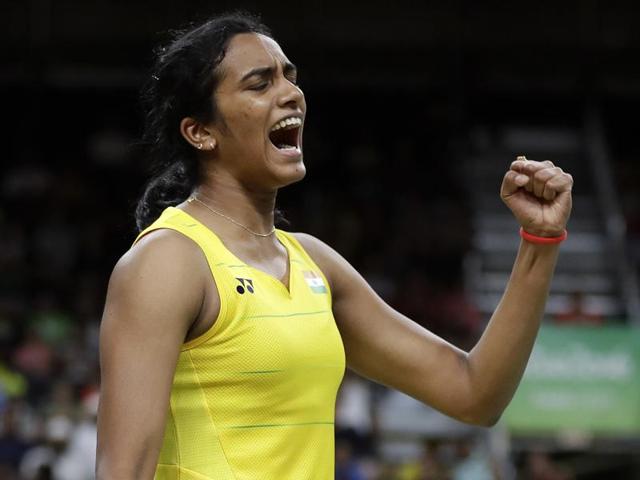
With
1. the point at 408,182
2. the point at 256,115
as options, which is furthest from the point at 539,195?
the point at 408,182

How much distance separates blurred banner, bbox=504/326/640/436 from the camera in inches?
363

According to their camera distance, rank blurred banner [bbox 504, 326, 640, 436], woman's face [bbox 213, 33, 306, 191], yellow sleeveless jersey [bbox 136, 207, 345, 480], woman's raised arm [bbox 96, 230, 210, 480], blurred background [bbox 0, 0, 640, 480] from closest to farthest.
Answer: woman's raised arm [bbox 96, 230, 210, 480], yellow sleeveless jersey [bbox 136, 207, 345, 480], woman's face [bbox 213, 33, 306, 191], blurred banner [bbox 504, 326, 640, 436], blurred background [bbox 0, 0, 640, 480]

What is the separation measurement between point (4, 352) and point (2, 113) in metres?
4.68

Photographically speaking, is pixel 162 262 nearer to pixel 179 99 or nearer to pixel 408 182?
pixel 179 99

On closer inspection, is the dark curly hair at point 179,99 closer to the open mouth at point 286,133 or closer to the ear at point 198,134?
the ear at point 198,134

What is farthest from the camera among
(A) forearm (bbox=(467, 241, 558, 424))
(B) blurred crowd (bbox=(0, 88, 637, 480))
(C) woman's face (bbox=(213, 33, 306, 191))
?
(B) blurred crowd (bbox=(0, 88, 637, 480))

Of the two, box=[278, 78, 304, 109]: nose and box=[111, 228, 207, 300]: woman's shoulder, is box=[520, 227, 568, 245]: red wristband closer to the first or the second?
box=[278, 78, 304, 109]: nose

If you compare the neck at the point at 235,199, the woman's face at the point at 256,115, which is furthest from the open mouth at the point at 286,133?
the neck at the point at 235,199

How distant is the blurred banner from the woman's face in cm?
688

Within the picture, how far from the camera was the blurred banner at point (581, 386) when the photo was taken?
363 inches


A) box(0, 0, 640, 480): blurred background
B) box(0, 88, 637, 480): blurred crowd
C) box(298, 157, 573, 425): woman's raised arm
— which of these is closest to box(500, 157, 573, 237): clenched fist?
box(298, 157, 573, 425): woman's raised arm

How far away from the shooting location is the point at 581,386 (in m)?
9.36

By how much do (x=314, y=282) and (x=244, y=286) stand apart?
27cm

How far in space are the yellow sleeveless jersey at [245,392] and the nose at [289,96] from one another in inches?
12.8
